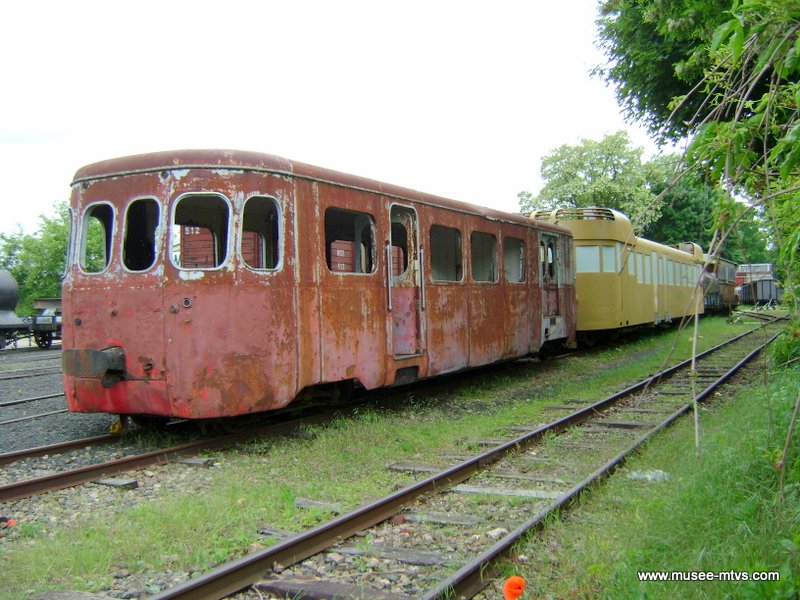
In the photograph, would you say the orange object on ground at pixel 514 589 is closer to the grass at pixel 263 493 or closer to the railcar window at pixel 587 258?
the grass at pixel 263 493

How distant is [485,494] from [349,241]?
13.7ft

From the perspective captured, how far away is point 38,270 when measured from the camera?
42.3 metres

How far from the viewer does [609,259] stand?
1625 cm

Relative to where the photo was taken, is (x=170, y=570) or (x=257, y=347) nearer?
(x=170, y=570)

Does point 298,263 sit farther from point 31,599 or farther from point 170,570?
point 31,599

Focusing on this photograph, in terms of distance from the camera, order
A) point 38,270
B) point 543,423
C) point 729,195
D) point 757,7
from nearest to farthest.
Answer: point 757,7, point 729,195, point 543,423, point 38,270

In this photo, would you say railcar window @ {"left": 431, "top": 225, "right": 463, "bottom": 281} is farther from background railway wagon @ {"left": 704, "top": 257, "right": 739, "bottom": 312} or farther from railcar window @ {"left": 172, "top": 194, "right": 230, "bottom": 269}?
background railway wagon @ {"left": 704, "top": 257, "right": 739, "bottom": 312}

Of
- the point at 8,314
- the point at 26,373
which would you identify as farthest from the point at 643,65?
the point at 8,314

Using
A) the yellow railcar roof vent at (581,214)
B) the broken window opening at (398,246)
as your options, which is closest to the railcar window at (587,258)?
the yellow railcar roof vent at (581,214)

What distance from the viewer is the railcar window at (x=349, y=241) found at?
26.7ft

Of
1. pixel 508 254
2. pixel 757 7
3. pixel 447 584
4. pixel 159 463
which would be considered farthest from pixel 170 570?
pixel 508 254

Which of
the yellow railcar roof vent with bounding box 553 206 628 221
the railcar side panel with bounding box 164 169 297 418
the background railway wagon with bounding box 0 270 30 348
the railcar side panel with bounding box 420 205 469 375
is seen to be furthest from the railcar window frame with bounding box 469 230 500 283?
the background railway wagon with bounding box 0 270 30 348

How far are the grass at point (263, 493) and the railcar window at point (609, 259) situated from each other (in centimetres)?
607

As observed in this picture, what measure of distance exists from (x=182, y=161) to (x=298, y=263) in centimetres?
152
